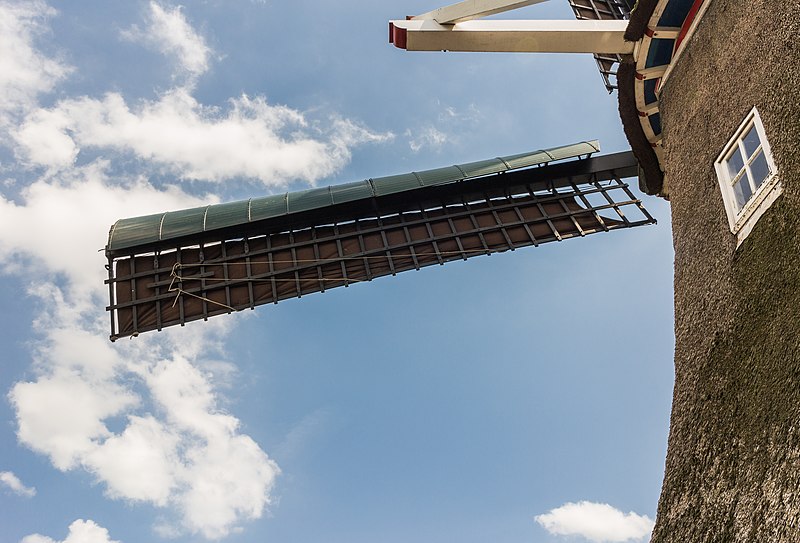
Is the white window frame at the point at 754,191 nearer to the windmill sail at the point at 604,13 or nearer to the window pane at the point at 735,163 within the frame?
the window pane at the point at 735,163

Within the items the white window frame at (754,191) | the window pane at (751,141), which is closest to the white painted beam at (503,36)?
the white window frame at (754,191)

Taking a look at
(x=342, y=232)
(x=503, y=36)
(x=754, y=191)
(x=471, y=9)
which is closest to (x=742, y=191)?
(x=754, y=191)

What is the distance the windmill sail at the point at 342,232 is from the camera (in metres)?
9.85

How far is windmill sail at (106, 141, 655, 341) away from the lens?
32.3 feet

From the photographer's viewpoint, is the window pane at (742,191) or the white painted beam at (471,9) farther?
the white painted beam at (471,9)

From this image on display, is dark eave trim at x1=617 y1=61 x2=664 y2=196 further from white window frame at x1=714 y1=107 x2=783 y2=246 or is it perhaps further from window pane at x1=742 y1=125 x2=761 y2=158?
window pane at x1=742 y1=125 x2=761 y2=158

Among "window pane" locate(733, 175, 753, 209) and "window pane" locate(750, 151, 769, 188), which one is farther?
"window pane" locate(733, 175, 753, 209)

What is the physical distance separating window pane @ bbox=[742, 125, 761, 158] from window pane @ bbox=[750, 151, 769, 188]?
0.32ft

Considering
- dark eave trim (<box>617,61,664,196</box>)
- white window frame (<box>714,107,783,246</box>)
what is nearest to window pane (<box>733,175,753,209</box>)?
white window frame (<box>714,107,783,246</box>)

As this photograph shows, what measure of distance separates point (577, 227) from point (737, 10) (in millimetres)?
5343

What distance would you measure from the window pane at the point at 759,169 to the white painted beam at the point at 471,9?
12.5 ft

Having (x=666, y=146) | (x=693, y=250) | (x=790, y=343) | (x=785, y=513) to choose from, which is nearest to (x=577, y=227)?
(x=666, y=146)

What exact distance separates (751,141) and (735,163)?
0.28 metres

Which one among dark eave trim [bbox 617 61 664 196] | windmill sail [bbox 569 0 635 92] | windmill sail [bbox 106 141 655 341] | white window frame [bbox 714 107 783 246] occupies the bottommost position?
white window frame [bbox 714 107 783 246]
